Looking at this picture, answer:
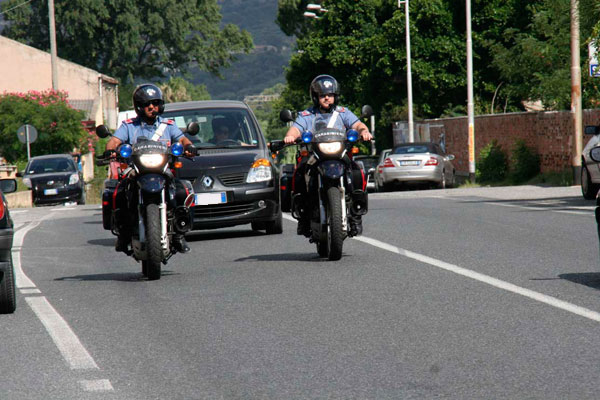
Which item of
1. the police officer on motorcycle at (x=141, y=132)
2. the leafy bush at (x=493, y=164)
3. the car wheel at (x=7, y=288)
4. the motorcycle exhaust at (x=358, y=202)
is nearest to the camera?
the car wheel at (x=7, y=288)

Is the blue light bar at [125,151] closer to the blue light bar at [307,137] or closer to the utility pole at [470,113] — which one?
the blue light bar at [307,137]

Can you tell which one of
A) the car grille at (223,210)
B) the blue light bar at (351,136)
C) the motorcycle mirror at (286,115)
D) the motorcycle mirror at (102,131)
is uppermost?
the motorcycle mirror at (286,115)

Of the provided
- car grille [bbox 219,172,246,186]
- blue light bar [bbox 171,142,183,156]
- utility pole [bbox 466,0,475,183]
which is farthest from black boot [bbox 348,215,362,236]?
utility pole [bbox 466,0,475,183]

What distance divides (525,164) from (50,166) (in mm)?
13927

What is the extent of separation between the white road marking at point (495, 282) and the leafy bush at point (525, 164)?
2084cm

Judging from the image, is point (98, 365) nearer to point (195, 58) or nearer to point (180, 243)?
point (180, 243)

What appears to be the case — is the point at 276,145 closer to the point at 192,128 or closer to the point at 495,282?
the point at 192,128

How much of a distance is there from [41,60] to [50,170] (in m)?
38.3

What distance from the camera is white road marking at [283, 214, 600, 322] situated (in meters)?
7.77

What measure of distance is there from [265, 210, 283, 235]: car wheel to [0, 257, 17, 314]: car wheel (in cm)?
677

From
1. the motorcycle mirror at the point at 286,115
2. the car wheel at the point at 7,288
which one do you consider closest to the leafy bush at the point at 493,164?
the motorcycle mirror at the point at 286,115

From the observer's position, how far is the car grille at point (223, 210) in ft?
48.1

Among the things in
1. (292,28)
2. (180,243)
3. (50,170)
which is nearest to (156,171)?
(180,243)

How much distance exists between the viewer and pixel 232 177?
14742mm
